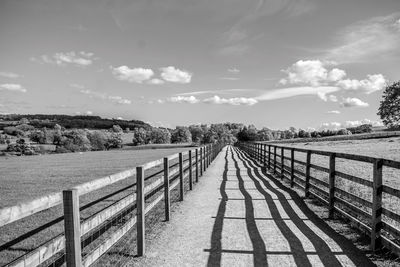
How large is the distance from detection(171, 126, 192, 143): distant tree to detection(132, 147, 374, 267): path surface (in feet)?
468

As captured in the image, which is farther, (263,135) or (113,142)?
(263,135)

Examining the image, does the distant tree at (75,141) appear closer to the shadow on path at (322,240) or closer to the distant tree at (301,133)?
the shadow on path at (322,240)

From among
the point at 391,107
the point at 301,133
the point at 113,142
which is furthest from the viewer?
the point at 301,133

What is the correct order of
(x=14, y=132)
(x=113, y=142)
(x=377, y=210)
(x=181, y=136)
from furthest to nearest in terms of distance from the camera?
1. (x=181, y=136)
2. (x=14, y=132)
3. (x=113, y=142)
4. (x=377, y=210)

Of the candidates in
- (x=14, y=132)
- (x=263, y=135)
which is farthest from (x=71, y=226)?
(x=263, y=135)

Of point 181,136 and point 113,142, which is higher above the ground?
point 181,136

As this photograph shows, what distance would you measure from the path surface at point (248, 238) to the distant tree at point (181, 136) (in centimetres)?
14261

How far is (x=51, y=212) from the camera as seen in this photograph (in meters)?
9.30

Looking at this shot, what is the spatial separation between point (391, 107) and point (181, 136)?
111m

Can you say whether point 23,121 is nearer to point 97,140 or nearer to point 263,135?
point 97,140

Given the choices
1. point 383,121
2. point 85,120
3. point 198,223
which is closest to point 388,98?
point 383,121

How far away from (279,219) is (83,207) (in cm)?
549

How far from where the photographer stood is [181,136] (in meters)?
152

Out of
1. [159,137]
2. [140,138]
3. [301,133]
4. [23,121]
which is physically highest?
[23,121]
